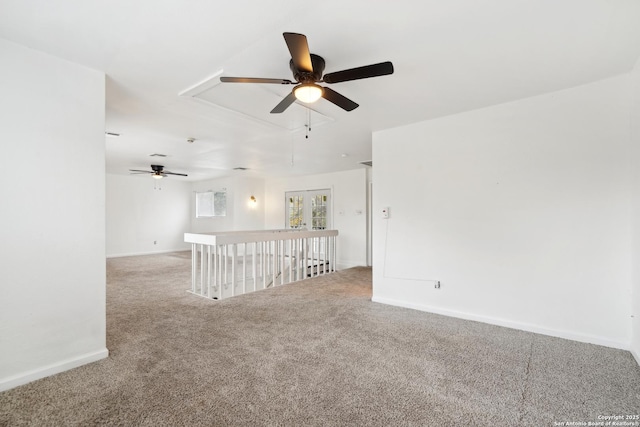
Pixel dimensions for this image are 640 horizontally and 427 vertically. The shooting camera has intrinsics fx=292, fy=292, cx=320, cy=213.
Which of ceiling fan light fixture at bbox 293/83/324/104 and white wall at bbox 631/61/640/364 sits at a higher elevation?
ceiling fan light fixture at bbox 293/83/324/104

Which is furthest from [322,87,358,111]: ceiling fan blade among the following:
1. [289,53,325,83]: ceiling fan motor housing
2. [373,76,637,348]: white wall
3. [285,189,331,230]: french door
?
[285,189,331,230]: french door

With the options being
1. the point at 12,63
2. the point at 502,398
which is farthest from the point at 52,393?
the point at 502,398

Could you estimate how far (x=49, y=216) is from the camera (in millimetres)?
2170

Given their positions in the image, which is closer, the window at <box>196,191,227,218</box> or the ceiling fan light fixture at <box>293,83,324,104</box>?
the ceiling fan light fixture at <box>293,83,324,104</box>

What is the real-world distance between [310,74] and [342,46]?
30 centimetres

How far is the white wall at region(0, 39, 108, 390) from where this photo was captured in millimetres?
2010

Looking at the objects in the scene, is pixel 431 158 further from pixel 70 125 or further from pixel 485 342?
pixel 70 125

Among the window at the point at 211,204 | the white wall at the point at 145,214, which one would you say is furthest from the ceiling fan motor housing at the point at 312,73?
the white wall at the point at 145,214

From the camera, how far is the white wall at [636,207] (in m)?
2.35

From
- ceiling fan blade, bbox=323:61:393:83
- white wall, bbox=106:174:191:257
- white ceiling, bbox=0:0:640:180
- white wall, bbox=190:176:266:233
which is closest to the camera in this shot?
white ceiling, bbox=0:0:640:180

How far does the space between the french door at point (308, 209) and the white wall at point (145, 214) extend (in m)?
3.81

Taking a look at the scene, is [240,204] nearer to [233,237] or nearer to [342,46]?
[233,237]

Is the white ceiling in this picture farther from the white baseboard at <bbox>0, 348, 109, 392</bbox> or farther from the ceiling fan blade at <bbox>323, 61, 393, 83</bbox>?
the white baseboard at <bbox>0, 348, 109, 392</bbox>

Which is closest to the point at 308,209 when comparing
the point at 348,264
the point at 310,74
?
the point at 348,264
